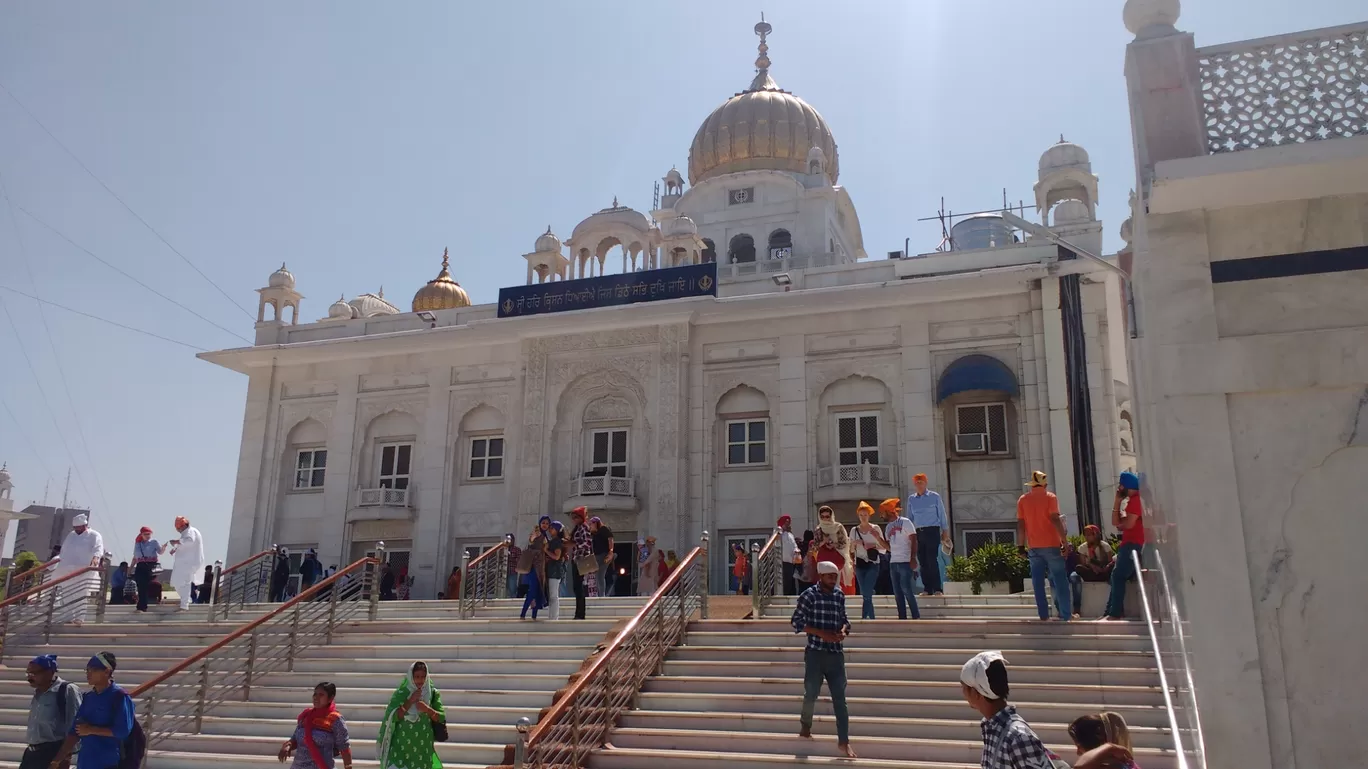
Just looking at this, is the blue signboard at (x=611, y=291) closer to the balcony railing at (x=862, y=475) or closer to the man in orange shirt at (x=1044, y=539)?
the balcony railing at (x=862, y=475)

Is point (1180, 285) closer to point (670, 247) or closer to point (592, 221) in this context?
point (670, 247)

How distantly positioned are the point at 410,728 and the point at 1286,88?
23.5ft

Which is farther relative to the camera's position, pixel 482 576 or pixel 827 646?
pixel 482 576

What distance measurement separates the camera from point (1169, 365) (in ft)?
20.9

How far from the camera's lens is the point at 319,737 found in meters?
7.31

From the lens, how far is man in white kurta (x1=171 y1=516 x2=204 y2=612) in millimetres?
17312

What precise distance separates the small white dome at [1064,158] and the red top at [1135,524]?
15235 millimetres

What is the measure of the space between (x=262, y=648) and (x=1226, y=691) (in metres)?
10.7

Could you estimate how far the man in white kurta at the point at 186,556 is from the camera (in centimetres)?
1731

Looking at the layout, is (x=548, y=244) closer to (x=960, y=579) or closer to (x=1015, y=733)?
(x=960, y=579)

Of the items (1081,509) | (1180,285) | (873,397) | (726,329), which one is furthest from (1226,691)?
(726,329)

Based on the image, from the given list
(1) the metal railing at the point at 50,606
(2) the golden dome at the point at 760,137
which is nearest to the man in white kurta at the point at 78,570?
(1) the metal railing at the point at 50,606

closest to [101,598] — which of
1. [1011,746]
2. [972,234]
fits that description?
[1011,746]

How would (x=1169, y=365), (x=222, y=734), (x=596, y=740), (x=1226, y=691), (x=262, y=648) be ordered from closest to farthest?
(x=1226, y=691) → (x=1169, y=365) → (x=596, y=740) → (x=222, y=734) → (x=262, y=648)
